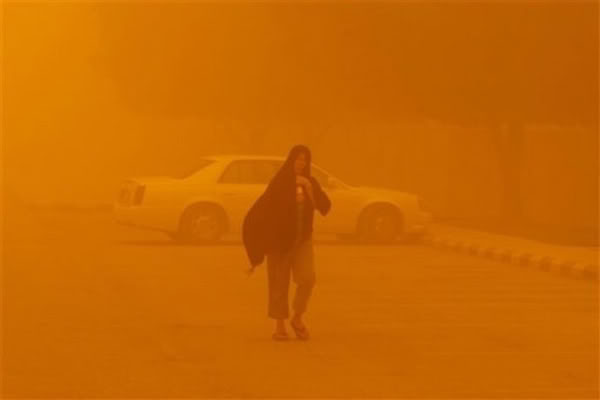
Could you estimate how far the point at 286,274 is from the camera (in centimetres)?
1525

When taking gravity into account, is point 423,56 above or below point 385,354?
above

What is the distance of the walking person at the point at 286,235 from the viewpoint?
1513cm

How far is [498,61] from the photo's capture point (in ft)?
106

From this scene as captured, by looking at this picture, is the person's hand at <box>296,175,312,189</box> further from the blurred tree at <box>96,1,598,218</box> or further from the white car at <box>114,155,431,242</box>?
the blurred tree at <box>96,1,598,218</box>

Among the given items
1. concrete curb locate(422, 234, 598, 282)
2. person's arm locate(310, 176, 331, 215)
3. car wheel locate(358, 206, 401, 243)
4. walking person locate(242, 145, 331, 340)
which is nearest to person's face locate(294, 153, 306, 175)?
walking person locate(242, 145, 331, 340)

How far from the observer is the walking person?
15.1 m

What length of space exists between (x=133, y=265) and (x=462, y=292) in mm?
5189

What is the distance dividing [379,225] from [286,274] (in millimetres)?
12998

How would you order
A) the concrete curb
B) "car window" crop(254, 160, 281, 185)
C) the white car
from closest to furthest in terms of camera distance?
1. the concrete curb
2. the white car
3. "car window" crop(254, 160, 281, 185)

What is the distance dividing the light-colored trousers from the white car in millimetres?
11941

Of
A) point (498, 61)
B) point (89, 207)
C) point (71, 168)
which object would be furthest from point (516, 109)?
point (71, 168)

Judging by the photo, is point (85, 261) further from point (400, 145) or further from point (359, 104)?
point (400, 145)

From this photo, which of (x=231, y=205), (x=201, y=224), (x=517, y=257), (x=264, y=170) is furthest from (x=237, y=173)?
(x=517, y=257)

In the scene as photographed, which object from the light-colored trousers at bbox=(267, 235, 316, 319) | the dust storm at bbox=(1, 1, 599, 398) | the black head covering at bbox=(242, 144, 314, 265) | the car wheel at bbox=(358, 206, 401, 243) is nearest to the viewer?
the dust storm at bbox=(1, 1, 599, 398)
